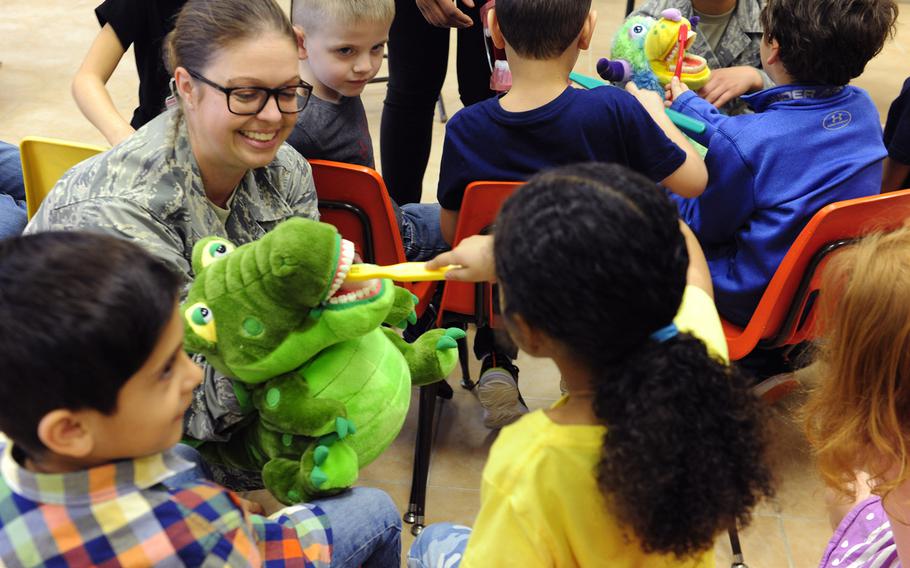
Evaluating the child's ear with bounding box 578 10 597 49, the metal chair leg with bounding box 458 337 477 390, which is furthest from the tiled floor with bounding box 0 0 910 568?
the child's ear with bounding box 578 10 597 49

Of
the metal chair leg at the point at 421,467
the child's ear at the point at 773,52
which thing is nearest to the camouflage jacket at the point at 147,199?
the metal chair leg at the point at 421,467

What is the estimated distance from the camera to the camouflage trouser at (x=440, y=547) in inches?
49.5

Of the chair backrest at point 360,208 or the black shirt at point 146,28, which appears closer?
the chair backrest at point 360,208

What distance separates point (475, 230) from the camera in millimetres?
1680

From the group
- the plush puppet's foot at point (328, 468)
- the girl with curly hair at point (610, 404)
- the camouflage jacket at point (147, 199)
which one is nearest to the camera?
the girl with curly hair at point (610, 404)

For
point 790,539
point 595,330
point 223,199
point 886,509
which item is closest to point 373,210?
point 223,199

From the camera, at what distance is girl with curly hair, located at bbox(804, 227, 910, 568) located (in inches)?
43.9

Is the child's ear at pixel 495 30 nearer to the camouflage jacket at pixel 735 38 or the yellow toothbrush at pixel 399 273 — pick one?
the camouflage jacket at pixel 735 38

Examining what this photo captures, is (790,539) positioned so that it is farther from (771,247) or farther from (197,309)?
(197,309)

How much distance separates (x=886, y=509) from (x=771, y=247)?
0.73 m

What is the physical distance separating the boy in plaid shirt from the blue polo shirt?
0.89 metres

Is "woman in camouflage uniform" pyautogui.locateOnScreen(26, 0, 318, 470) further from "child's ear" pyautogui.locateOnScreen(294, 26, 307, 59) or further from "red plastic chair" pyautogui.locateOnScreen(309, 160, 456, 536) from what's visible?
"child's ear" pyautogui.locateOnScreen(294, 26, 307, 59)

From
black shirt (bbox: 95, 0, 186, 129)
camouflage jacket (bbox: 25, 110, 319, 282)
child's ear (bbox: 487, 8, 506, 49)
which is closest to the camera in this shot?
camouflage jacket (bbox: 25, 110, 319, 282)

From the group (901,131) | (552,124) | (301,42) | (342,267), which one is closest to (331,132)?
(301,42)
